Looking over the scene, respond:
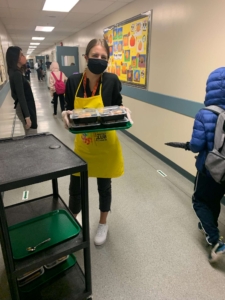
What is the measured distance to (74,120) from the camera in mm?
1141

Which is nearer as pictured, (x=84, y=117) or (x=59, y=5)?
(x=84, y=117)

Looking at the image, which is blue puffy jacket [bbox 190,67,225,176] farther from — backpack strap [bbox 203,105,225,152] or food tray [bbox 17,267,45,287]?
food tray [bbox 17,267,45,287]

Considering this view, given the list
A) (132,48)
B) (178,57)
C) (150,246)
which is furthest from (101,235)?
(132,48)

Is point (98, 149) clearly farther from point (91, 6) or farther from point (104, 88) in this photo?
point (91, 6)

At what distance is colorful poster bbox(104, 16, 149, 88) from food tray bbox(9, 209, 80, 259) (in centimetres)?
272

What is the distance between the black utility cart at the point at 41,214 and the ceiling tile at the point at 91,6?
11.1ft

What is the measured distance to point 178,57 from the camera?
2.66 metres

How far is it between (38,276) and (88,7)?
4300 millimetres

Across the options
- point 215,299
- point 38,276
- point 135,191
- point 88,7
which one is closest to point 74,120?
point 38,276

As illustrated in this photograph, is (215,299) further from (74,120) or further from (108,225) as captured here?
(74,120)

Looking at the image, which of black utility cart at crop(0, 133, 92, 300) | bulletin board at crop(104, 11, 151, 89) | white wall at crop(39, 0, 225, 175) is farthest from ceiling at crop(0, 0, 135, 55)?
black utility cart at crop(0, 133, 92, 300)

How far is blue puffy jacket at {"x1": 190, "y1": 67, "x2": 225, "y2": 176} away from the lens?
1.39 meters

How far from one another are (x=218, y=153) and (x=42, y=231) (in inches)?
44.2

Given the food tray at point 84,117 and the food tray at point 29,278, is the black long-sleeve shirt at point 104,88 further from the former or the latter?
the food tray at point 29,278
